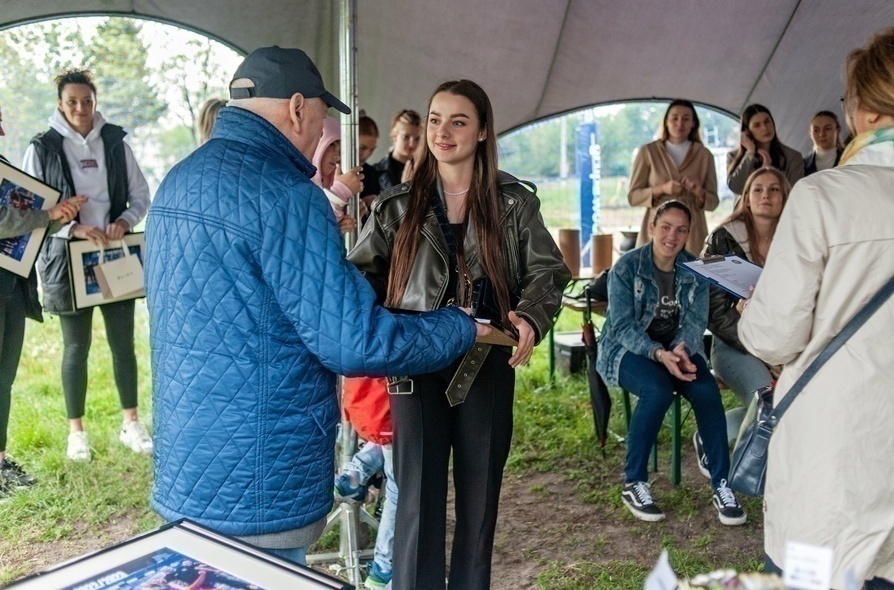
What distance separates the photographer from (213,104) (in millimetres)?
4195

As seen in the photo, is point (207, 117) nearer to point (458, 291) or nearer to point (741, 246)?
point (458, 291)

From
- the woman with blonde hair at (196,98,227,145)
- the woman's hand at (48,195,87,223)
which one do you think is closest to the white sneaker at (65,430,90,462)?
the woman's hand at (48,195,87,223)

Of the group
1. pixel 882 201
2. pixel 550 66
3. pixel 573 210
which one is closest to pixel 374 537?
pixel 882 201

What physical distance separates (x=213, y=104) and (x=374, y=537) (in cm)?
218

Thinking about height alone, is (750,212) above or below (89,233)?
above

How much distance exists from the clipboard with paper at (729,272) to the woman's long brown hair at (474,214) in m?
0.78

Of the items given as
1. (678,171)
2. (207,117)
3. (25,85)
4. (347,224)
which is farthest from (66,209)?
(25,85)

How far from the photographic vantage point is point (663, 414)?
414cm

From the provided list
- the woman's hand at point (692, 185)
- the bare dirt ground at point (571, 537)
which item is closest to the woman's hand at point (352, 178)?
the bare dirt ground at point (571, 537)

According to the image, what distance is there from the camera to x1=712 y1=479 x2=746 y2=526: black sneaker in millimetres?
3924

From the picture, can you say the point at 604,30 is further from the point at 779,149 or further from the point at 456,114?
the point at 456,114

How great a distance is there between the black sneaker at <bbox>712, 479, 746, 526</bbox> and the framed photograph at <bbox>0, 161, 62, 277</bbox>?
11.0 ft

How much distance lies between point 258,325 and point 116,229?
3.07 meters

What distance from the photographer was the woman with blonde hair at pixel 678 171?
5.57 metres
